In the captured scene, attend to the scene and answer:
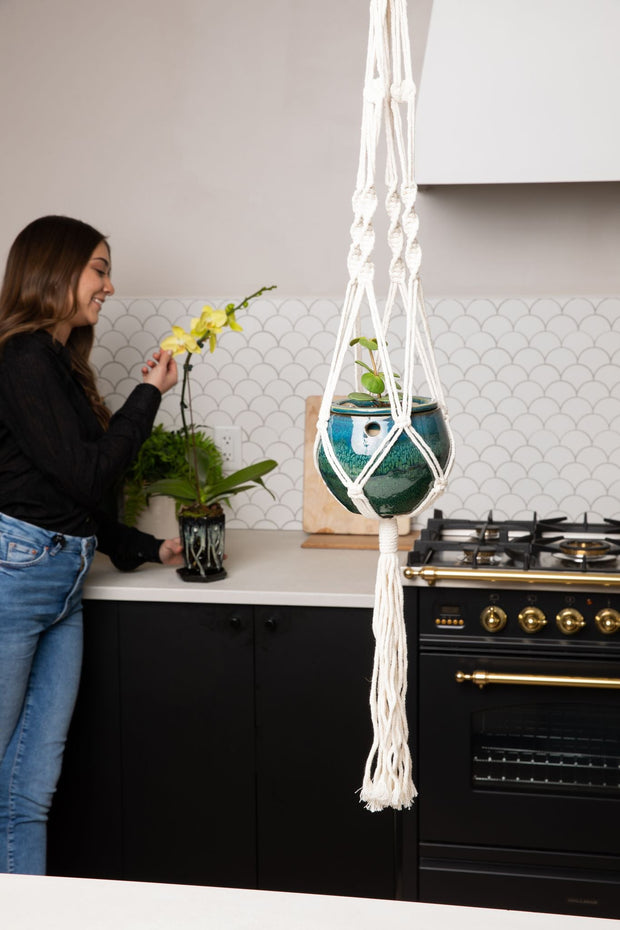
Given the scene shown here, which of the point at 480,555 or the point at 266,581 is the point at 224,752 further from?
the point at 480,555

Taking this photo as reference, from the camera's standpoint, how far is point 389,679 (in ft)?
3.39

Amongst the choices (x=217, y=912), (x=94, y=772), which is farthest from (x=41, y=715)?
(x=217, y=912)

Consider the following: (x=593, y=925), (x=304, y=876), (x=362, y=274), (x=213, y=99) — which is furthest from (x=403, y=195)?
(x=213, y=99)

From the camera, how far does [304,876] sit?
7.75 feet

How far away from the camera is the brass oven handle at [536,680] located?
2156 mm

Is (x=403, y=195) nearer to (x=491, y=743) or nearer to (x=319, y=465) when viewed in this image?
(x=319, y=465)

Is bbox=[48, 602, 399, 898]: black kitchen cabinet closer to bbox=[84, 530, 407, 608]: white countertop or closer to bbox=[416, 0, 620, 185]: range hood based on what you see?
bbox=[84, 530, 407, 608]: white countertop

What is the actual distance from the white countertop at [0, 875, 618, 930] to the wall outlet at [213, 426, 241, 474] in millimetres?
1971

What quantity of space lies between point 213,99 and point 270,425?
951 mm

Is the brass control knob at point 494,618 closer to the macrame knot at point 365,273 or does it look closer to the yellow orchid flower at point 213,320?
the yellow orchid flower at point 213,320

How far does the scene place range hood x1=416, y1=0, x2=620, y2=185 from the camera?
2244mm

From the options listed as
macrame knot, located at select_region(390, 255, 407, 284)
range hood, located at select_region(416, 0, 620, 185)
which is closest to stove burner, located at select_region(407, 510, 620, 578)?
range hood, located at select_region(416, 0, 620, 185)

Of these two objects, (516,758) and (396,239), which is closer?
(396,239)

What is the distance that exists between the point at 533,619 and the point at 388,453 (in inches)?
53.4
